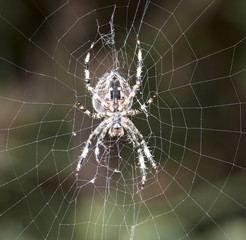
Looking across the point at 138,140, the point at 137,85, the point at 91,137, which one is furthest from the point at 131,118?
the point at 137,85

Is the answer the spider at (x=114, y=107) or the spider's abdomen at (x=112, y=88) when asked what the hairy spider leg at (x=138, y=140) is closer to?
the spider at (x=114, y=107)

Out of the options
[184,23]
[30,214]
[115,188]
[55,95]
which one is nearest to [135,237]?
[115,188]

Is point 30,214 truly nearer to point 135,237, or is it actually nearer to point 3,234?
point 3,234

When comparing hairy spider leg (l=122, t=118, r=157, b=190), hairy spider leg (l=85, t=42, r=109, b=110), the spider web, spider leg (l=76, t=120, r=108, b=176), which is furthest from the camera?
the spider web

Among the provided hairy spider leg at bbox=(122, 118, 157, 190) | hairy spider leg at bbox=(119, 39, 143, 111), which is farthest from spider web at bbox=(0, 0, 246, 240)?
hairy spider leg at bbox=(119, 39, 143, 111)

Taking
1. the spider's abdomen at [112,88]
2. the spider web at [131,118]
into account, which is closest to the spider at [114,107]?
the spider's abdomen at [112,88]

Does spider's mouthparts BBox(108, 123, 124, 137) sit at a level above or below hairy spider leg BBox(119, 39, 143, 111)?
below

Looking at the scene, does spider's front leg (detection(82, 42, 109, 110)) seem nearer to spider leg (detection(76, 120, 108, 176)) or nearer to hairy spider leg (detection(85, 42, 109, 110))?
hairy spider leg (detection(85, 42, 109, 110))

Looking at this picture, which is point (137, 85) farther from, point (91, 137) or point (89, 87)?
point (91, 137)
